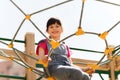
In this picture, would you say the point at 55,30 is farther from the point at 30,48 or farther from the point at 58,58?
the point at 30,48

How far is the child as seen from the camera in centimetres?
230

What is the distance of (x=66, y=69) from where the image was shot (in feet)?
7.57

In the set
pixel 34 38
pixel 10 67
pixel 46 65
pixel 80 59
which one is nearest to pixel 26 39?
pixel 34 38

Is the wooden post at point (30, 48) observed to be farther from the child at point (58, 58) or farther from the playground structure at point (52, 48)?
the child at point (58, 58)

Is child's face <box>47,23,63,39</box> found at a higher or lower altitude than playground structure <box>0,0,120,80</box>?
higher

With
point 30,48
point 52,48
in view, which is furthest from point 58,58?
point 30,48

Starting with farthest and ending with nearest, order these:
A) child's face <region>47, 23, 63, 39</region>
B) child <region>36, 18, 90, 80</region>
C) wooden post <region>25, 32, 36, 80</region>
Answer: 1. wooden post <region>25, 32, 36, 80</region>
2. child's face <region>47, 23, 63, 39</region>
3. child <region>36, 18, 90, 80</region>

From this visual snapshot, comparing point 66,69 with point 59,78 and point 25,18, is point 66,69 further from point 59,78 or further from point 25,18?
point 25,18

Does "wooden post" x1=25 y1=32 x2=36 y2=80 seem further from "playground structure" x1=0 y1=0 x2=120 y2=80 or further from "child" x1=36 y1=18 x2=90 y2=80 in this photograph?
"child" x1=36 y1=18 x2=90 y2=80

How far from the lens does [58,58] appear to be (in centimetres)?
245

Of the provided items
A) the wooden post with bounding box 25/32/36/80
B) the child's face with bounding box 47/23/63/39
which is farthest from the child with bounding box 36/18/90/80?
the wooden post with bounding box 25/32/36/80

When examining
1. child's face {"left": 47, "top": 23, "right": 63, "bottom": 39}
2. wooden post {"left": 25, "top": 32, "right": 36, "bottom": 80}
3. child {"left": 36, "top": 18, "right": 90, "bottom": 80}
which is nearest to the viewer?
child {"left": 36, "top": 18, "right": 90, "bottom": 80}

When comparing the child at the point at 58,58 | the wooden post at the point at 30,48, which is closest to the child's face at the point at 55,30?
the child at the point at 58,58

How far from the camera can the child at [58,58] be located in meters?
2.30
